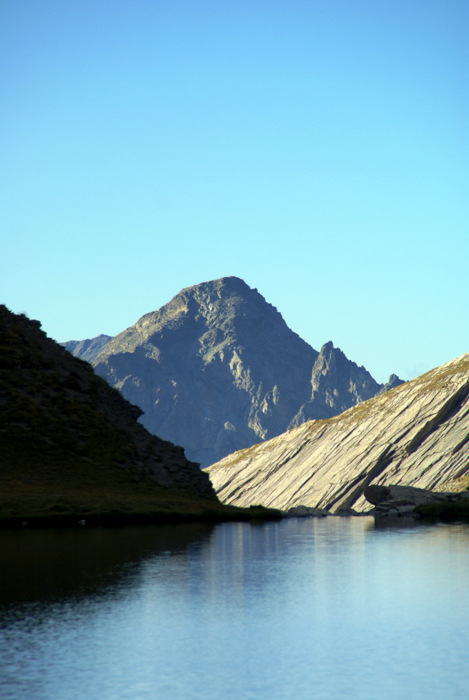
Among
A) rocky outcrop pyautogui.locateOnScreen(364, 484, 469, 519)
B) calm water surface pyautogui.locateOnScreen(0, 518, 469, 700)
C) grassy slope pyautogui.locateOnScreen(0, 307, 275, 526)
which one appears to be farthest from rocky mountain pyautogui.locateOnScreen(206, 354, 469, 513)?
calm water surface pyautogui.locateOnScreen(0, 518, 469, 700)

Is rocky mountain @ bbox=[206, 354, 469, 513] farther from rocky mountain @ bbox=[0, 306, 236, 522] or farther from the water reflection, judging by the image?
the water reflection

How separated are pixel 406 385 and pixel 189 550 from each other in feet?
297

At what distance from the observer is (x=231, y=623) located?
16625 mm

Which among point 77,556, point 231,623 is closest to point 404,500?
point 77,556

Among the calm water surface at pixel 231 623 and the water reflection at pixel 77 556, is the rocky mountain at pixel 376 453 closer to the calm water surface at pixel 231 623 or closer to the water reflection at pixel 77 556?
the water reflection at pixel 77 556

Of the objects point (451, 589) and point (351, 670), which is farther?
point (451, 589)

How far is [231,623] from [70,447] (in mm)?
44258

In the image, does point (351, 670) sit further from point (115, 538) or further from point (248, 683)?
point (115, 538)

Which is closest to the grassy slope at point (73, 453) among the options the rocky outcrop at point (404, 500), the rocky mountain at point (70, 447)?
the rocky mountain at point (70, 447)

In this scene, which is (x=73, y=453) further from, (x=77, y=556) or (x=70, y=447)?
(x=77, y=556)

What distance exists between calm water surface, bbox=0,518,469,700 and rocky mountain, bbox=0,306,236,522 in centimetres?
1701

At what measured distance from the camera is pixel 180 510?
48969 millimetres

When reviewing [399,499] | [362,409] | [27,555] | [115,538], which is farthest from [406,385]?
[27,555]

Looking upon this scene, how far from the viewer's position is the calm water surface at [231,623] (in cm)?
1235
